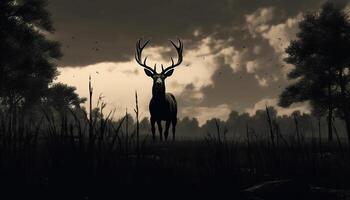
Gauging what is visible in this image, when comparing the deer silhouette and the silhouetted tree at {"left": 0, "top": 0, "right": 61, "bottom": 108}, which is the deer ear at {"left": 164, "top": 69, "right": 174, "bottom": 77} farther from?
the silhouetted tree at {"left": 0, "top": 0, "right": 61, "bottom": 108}

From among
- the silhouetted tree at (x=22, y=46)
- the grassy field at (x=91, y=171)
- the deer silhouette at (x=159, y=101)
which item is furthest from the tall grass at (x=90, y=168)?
the silhouetted tree at (x=22, y=46)

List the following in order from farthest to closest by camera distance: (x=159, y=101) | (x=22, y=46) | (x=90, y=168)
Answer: (x=22, y=46), (x=159, y=101), (x=90, y=168)

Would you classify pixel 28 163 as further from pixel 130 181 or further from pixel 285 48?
pixel 285 48

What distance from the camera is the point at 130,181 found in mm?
4523

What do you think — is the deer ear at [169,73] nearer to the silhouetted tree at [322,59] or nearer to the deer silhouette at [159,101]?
Answer: the deer silhouette at [159,101]

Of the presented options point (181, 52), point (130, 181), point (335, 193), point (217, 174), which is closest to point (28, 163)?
point (130, 181)

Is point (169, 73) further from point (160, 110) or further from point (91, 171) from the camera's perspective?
point (91, 171)

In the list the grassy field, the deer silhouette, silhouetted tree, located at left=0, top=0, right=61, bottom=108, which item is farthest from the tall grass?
silhouetted tree, located at left=0, top=0, right=61, bottom=108

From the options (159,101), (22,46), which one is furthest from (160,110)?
(22,46)

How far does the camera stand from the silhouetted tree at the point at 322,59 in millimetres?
30156

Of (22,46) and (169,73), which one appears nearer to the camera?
(169,73)

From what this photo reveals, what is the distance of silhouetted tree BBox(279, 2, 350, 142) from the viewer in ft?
98.9

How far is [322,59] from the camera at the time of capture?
31.1m

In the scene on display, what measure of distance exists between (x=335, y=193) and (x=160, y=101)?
43.6 feet
